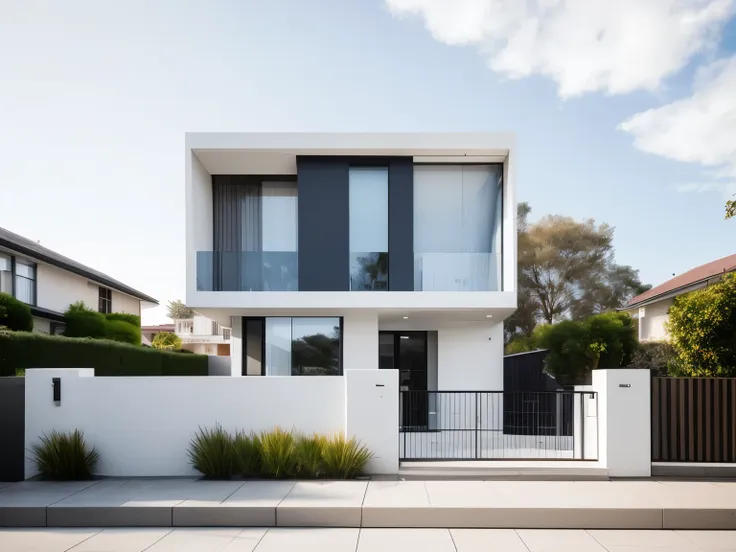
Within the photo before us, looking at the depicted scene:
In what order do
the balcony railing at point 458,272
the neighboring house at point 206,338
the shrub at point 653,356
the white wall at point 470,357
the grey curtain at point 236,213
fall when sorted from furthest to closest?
the neighboring house at point 206,338, the shrub at point 653,356, the grey curtain at point 236,213, the white wall at point 470,357, the balcony railing at point 458,272

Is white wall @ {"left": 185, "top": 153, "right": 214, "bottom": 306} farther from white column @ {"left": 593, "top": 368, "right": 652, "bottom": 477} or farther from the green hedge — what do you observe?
white column @ {"left": 593, "top": 368, "right": 652, "bottom": 477}

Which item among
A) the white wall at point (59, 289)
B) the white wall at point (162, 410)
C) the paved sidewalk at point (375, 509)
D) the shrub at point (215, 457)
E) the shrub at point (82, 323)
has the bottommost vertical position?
the paved sidewalk at point (375, 509)

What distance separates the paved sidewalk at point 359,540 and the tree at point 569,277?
109 ft

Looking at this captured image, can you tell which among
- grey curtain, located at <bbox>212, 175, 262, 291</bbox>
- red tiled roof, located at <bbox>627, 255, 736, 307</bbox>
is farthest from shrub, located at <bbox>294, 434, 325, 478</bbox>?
red tiled roof, located at <bbox>627, 255, 736, 307</bbox>

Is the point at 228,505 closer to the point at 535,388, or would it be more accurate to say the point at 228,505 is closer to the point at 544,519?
the point at 544,519

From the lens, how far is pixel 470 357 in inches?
627

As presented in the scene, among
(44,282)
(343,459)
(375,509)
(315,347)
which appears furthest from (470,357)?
(44,282)

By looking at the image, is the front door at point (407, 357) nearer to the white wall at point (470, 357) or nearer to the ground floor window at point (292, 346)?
the white wall at point (470, 357)

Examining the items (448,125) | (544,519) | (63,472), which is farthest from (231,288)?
(448,125)

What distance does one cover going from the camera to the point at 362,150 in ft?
47.6

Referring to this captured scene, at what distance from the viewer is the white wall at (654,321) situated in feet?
87.8

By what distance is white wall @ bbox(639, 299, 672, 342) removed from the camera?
26.8 m

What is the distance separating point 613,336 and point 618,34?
1046 cm

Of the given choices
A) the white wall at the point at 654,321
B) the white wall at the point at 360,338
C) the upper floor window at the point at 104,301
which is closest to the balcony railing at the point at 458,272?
the white wall at the point at 360,338
